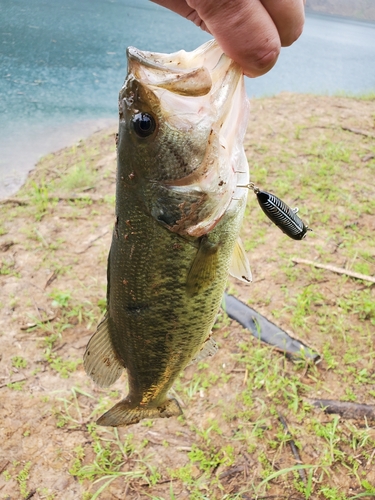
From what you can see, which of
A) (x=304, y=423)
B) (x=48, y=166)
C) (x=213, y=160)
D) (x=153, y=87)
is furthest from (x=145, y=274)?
(x=48, y=166)

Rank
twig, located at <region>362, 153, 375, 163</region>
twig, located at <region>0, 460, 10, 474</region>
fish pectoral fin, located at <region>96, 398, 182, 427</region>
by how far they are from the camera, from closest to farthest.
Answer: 1. fish pectoral fin, located at <region>96, 398, 182, 427</region>
2. twig, located at <region>0, 460, 10, 474</region>
3. twig, located at <region>362, 153, 375, 163</region>

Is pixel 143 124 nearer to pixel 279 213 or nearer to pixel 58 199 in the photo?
pixel 279 213

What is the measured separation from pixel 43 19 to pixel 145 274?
57.0 ft

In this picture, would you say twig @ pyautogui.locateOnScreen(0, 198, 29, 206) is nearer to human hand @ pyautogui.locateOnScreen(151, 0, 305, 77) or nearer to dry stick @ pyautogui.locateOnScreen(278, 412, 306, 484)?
dry stick @ pyautogui.locateOnScreen(278, 412, 306, 484)

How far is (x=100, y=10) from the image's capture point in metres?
20.6

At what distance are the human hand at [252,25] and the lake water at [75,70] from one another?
5826 millimetres

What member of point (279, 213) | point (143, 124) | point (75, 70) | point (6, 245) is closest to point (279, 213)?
point (279, 213)

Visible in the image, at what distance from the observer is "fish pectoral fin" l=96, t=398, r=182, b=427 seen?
1803 mm

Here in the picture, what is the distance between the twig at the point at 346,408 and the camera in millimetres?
3045

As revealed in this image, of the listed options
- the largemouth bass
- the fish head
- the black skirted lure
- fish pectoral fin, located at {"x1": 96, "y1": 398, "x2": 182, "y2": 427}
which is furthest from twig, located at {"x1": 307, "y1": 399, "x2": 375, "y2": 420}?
the fish head

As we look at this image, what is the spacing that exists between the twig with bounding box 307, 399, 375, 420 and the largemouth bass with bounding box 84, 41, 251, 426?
6.00 feet

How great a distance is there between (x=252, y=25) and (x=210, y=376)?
9.18 feet

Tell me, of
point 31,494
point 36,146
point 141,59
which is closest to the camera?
point 141,59

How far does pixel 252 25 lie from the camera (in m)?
1.04
